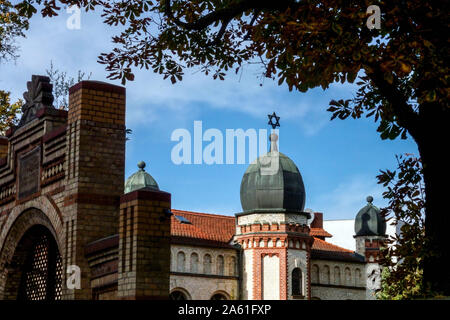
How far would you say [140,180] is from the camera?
1919 inches

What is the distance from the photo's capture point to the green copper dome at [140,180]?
48375 mm

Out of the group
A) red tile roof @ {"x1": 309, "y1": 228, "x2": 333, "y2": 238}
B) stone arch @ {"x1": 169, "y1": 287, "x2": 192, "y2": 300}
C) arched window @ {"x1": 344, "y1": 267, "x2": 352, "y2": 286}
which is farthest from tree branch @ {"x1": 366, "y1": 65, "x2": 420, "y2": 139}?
Answer: red tile roof @ {"x1": 309, "y1": 228, "x2": 333, "y2": 238}

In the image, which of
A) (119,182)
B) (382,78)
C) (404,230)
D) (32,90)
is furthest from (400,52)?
(32,90)

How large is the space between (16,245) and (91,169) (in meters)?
3.41

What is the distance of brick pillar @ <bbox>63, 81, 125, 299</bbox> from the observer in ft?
39.5

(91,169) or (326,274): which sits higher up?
(326,274)

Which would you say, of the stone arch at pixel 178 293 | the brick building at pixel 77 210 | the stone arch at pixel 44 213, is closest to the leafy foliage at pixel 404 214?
the brick building at pixel 77 210

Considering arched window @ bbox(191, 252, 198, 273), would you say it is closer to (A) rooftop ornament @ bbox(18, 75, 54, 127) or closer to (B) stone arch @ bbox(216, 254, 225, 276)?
(B) stone arch @ bbox(216, 254, 225, 276)

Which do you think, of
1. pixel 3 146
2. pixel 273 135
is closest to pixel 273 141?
pixel 273 135

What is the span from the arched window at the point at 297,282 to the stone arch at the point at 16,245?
1229 inches

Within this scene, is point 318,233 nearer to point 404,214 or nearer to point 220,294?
point 220,294

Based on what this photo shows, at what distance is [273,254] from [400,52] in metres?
36.8

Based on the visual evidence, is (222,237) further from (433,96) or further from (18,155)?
(433,96)

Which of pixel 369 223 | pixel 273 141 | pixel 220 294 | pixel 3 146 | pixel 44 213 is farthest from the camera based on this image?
pixel 369 223
